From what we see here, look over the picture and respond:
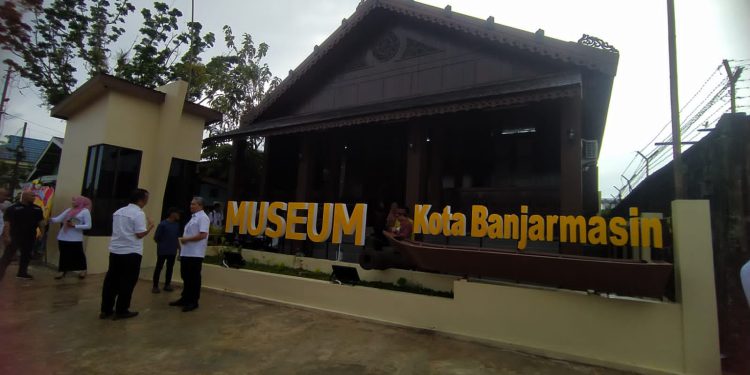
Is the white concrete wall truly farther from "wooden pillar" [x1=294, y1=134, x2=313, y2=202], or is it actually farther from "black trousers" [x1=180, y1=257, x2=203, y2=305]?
"wooden pillar" [x1=294, y1=134, x2=313, y2=202]

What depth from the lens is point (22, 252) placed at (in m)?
7.07

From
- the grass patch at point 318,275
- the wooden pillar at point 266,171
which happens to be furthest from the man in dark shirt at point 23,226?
the wooden pillar at point 266,171

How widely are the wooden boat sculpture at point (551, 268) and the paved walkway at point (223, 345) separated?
0.90 m

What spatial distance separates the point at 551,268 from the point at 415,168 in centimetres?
378

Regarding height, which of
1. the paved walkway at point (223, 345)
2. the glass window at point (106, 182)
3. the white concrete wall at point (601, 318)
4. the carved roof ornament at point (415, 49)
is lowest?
the paved walkway at point (223, 345)

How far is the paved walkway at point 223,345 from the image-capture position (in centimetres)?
364

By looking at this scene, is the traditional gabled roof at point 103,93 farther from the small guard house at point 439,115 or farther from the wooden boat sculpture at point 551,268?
the wooden boat sculpture at point 551,268

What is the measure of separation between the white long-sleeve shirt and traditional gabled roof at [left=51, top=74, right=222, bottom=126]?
2.92 m

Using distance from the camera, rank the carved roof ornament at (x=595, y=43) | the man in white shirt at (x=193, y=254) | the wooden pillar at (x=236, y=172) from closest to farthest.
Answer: the man in white shirt at (x=193, y=254) < the carved roof ornament at (x=595, y=43) < the wooden pillar at (x=236, y=172)

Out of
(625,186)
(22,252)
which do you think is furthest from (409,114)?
(625,186)

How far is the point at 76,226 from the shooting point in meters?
6.85

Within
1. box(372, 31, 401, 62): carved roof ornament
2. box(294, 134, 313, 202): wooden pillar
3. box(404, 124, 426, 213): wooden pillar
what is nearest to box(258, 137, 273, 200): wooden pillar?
box(294, 134, 313, 202): wooden pillar

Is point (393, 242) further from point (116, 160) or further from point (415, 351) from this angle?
point (116, 160)

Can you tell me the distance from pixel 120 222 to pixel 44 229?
6.93 m
